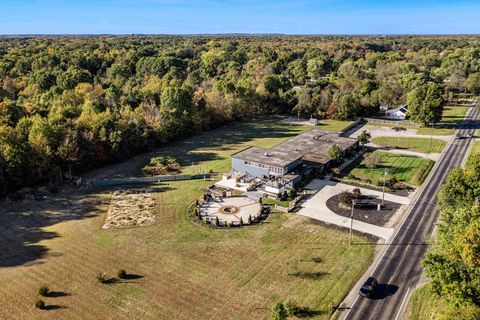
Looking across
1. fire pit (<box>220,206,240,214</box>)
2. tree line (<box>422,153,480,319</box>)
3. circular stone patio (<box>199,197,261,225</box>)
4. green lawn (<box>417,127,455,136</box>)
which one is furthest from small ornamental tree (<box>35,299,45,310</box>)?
green lawn (<box>417,127,455,136</box>)

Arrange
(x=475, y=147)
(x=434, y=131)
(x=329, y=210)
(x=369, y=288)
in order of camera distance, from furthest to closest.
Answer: (x=434, y=131), (x=475, y=147), (x=329, y=210), (x=369, y=288)

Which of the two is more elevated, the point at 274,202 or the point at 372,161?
the point at 372,161

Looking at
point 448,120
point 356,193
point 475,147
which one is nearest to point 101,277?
point 356,193

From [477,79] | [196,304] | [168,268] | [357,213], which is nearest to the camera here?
[196,304]

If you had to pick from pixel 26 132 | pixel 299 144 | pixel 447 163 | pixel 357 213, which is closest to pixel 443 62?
pixel 447 163

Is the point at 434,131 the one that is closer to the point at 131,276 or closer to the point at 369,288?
the point at 369,288

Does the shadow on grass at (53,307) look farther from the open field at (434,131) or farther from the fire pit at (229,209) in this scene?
the open field at (434,131)

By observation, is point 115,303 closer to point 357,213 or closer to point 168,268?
point 168,268
